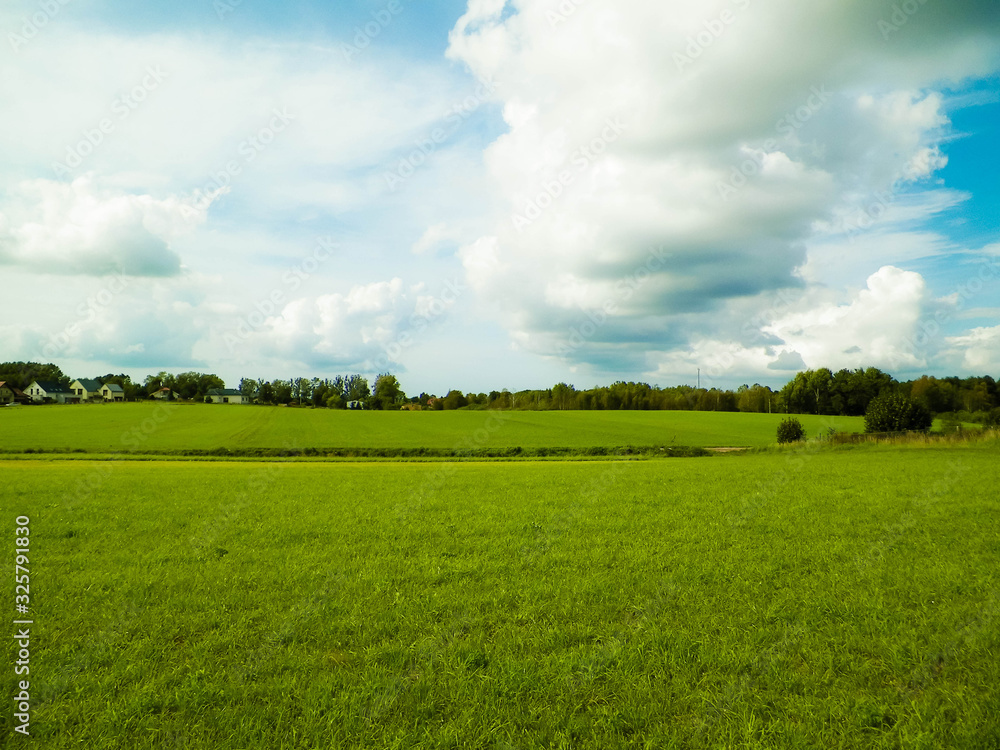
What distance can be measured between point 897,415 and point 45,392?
201m

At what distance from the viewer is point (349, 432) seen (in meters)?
69.1

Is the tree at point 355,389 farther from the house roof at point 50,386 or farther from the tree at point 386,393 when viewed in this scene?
the house roof at point 50,386

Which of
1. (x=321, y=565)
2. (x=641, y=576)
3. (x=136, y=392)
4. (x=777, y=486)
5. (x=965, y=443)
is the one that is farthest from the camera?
(x=136, y=392)

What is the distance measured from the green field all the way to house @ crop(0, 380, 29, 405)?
63.6 m

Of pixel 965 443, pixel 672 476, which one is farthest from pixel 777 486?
pixel 965 443

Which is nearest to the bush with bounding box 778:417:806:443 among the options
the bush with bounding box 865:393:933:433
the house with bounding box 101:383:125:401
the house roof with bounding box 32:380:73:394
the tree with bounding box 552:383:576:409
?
the bush with bounding box 865:393:933:433

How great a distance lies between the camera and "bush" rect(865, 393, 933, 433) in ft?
170

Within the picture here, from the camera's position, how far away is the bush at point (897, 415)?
51.7 meters

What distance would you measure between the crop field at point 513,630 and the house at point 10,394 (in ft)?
552

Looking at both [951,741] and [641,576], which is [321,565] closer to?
[641,576]

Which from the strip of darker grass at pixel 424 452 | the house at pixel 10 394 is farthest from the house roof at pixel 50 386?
the strip of darker grass at pixel 424 452

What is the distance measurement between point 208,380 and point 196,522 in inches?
7292

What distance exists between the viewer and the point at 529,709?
4957 millimetres

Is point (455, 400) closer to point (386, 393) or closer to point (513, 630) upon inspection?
point (386, 393)
